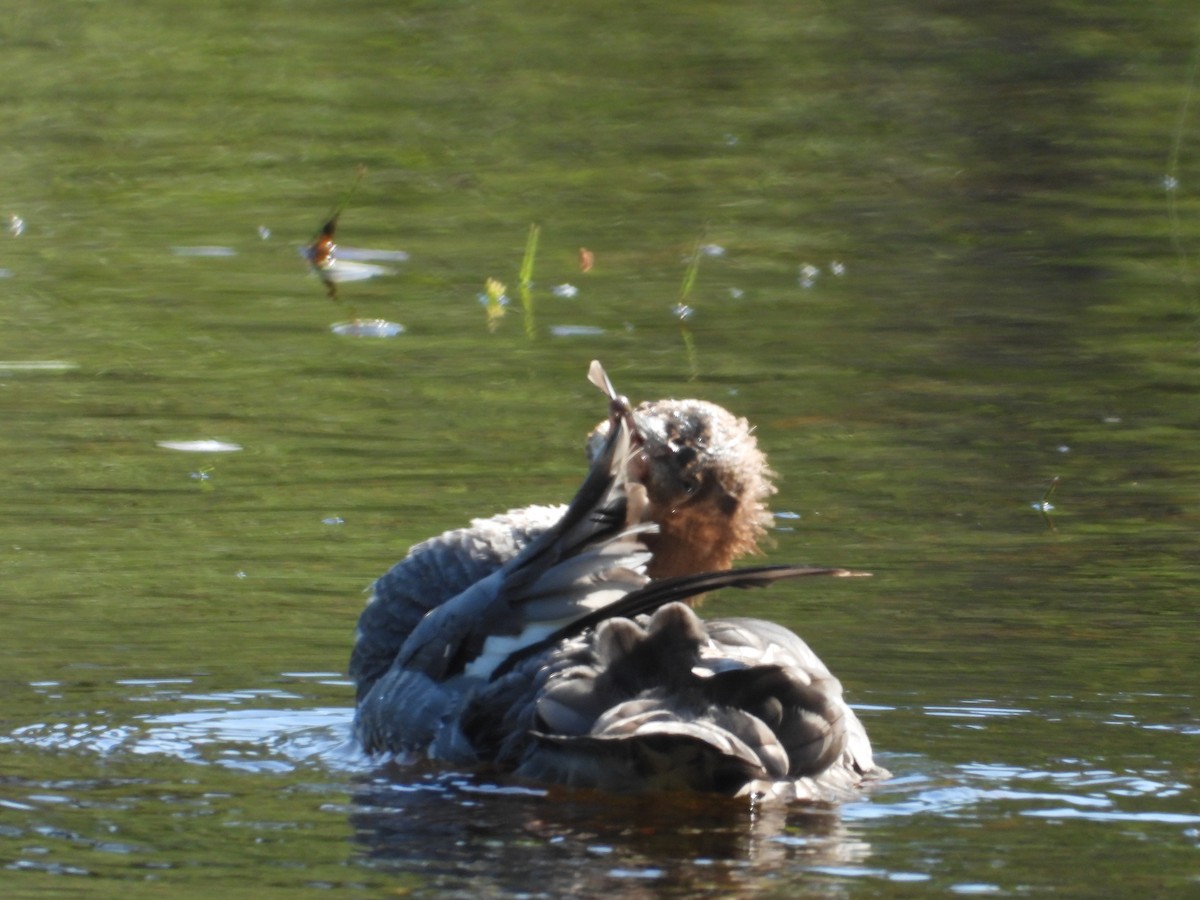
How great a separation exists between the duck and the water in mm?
116

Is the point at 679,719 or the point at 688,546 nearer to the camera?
the point at 679,719

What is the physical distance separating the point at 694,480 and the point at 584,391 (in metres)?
3.53

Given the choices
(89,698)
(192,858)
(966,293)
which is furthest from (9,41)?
(192,858)

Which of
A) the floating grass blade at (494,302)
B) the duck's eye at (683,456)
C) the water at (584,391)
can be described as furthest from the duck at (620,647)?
the floating grass blade at (494,302)

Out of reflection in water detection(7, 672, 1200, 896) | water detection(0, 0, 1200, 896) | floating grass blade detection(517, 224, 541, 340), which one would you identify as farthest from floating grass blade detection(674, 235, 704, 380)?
reflection in water detection(7, 672, 1200, 896)

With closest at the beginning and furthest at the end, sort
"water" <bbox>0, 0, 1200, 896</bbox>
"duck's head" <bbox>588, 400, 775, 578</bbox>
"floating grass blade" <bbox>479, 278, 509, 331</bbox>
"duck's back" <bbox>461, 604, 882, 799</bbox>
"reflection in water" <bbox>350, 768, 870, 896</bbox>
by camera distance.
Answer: "reflection in water" <bbox>350, 768, 870, 896</bbox> → "duck's back" <bbox>461, 604, 882, 799</bbox> → "water" <bbox>0, 0, 1200, 896</bbox> → "duck's head" <bbox>588, 400, 775, 578</bbox> → "floating grass blade" <bbox>479, 278, 509, 331</bbox>

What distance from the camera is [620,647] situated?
16.5 feet

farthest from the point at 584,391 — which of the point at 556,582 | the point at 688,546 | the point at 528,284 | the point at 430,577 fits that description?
the point at 556,582

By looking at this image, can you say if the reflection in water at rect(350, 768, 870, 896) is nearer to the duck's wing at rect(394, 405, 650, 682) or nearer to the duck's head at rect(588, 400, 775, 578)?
the duck's wing at rect(394, 405, 650, 682)


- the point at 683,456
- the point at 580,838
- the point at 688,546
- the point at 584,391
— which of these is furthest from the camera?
the point at 584,391

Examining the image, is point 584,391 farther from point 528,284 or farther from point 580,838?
point 580,838

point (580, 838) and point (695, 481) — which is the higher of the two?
point (695, 481)

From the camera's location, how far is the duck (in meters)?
4.93

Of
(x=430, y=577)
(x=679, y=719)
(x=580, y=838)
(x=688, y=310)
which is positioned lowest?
(x=580, y=838)
